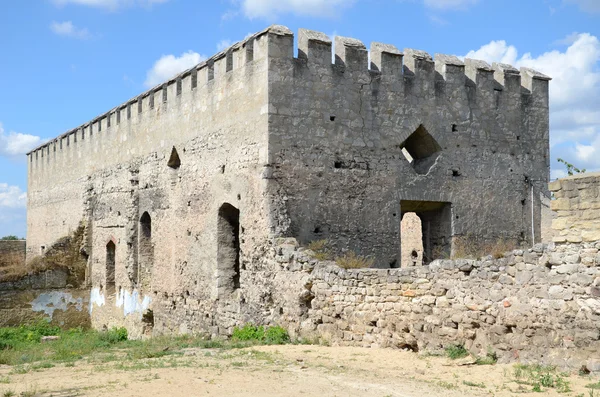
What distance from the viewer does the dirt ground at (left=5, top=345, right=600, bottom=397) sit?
747 centimetres

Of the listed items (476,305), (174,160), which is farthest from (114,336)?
(476,305)

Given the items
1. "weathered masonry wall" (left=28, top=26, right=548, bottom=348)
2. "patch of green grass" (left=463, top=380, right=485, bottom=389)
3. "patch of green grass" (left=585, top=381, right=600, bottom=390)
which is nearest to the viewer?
"patch of green grass" (left=585, top=381, right=600, bottom=390)

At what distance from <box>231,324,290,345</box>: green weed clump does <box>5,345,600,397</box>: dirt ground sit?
912mm

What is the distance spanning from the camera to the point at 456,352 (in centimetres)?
921

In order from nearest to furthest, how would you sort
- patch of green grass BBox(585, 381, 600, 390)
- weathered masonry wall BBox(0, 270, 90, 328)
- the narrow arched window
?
patch of green grass BBox(585, 381, 600, 390) → the narrow arched window → weathered masonry wall BBox(0, 270, 90, 328)

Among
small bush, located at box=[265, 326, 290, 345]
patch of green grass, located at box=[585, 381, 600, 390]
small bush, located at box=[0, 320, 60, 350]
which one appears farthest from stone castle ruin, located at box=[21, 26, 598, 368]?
small bush, located at box=[0, 320, 60, 350]

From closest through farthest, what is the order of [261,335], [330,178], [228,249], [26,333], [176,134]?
[261,335] → [330,178] → [228,249] → [176,134] → [26,333]

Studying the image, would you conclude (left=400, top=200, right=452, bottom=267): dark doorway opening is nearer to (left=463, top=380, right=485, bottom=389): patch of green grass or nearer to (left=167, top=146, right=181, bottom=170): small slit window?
(left=167, top=146, right=181, bottom=170): small slit window

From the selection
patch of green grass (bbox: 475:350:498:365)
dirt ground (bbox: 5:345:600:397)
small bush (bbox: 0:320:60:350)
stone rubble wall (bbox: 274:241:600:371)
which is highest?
stone rubble wall (bbox: 274:241:600:371)

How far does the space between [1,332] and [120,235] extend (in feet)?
12.9

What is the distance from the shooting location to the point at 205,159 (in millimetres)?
14695

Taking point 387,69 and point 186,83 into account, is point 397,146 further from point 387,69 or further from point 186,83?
point 186,83

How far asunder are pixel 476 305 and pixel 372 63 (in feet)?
19.5

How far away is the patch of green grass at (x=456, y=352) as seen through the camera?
9.16m
